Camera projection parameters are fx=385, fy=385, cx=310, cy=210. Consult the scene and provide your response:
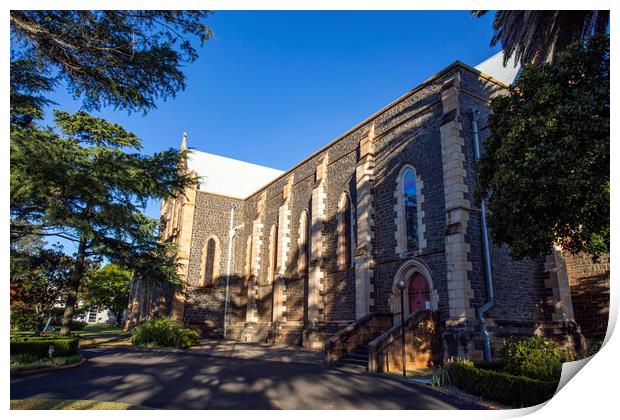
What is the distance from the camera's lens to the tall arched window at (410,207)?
15.3 metres

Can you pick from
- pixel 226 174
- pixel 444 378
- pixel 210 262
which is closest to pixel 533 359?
pixel 444 378

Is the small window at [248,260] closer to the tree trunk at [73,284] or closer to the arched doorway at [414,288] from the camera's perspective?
the tree trunk at [73,284]

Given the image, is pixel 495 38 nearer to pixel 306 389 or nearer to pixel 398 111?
pixel 398 111

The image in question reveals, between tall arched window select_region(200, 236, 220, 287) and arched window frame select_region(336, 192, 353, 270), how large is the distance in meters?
12.6

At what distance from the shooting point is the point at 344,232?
19.5 meters

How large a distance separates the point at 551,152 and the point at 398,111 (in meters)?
9.48

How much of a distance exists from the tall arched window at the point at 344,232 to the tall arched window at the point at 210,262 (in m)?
12.7

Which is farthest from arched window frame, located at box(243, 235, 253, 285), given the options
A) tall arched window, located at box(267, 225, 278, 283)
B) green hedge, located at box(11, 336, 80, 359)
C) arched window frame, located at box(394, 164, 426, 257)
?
green hedge, located at box(11, 336, 80, 359)

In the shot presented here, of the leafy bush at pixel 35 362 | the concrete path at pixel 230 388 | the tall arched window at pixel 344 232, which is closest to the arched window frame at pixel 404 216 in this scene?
the tall arched window at pixel 344 232

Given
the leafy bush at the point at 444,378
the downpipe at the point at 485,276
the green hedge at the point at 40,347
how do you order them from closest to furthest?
the leafy bush at the point at 444,378
the green hedge at the point at 40,347
the downpipe at the point at 485,276

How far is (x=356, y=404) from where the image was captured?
7578 millimetres

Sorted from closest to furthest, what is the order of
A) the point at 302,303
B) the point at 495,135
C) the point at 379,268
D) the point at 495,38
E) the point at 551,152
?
the point at 551,152
the point at 495,135
the point at 495,38
the point at 379,268
the point at 302,303

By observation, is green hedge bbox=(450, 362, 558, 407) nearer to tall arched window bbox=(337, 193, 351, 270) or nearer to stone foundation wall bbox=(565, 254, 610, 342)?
stone foundation wall bbox=(565, 254, 610, 342)
